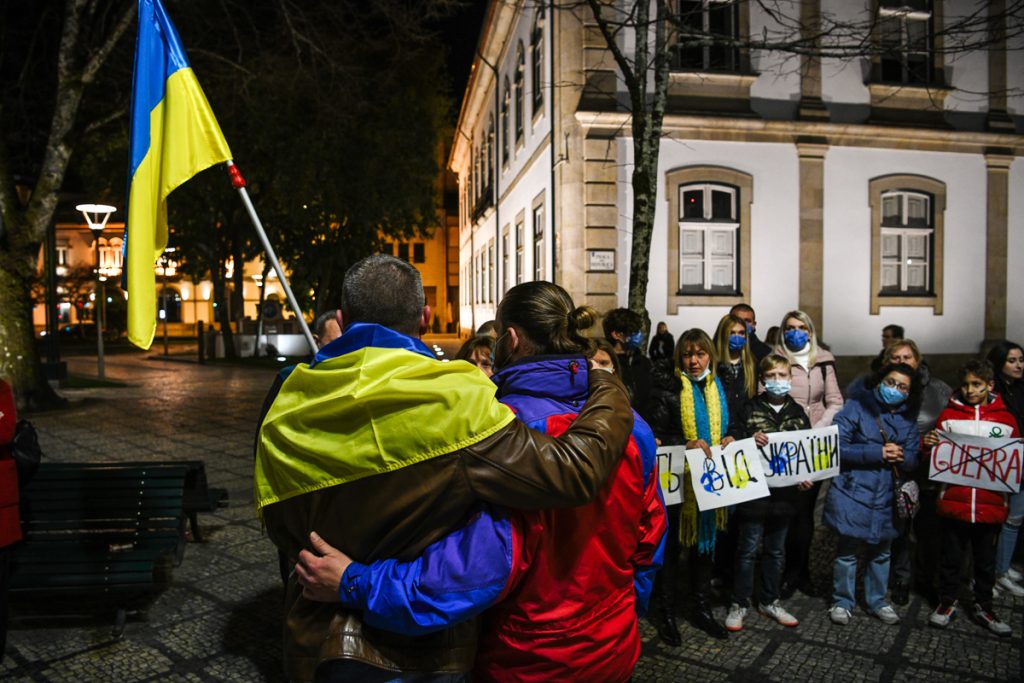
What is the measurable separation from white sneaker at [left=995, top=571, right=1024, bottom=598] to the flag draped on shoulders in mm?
4900

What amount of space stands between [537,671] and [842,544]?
3.41 meters

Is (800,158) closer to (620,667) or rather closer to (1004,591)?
(1004,591)

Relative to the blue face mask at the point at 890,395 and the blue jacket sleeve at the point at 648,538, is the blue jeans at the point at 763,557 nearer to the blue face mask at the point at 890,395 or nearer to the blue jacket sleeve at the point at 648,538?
the blue face mask at the point at 890,395

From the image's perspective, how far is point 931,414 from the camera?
Answer: 546 centimetres

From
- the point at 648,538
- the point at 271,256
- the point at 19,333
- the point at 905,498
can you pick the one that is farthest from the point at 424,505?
the point at 19,333

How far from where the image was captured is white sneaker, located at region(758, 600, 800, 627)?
15.0 feet

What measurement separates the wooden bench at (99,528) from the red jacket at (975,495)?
4702mm

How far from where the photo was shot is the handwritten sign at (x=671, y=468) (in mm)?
4457

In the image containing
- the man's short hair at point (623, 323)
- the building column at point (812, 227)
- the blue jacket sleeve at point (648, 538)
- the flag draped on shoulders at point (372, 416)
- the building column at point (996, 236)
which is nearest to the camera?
the flag draped on shoulders at point (372, 416)

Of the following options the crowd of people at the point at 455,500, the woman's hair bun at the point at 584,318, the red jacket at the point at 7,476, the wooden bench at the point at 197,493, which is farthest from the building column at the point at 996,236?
the red jacket at the point at 7,476

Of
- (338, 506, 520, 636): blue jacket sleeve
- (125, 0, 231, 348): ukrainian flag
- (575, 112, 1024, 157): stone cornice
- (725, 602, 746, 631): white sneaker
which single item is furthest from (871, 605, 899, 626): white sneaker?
(575, 112, 1024, 157): stone cornice

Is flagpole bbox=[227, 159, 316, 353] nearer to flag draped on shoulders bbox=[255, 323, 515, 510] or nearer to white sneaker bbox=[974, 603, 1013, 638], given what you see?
flag draped on shoulders bbox=[255, 323, 515, 510]

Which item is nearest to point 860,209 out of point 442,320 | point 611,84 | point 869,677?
point 611,84

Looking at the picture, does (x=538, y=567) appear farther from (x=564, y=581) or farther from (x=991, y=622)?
(x=991, y=622)
